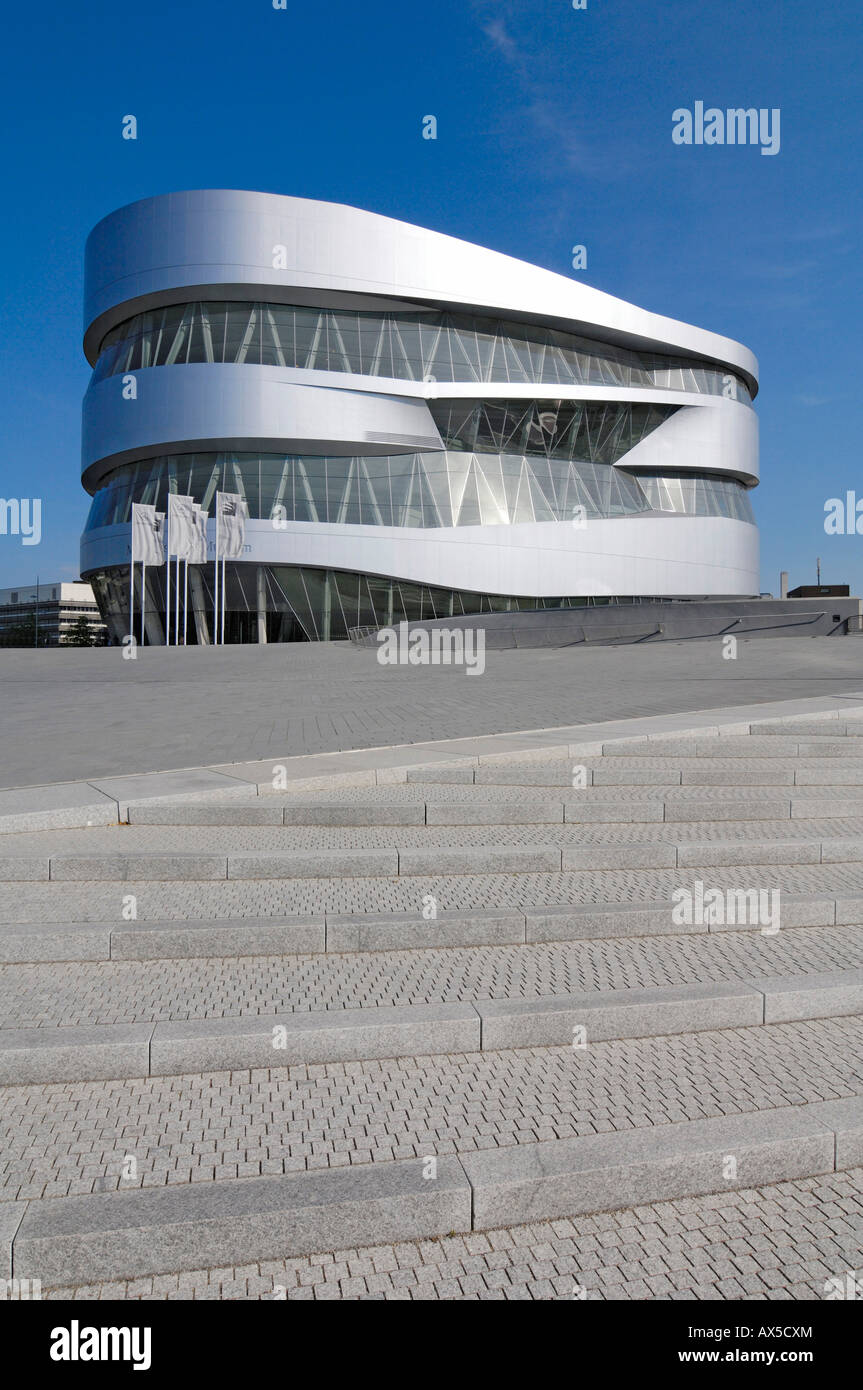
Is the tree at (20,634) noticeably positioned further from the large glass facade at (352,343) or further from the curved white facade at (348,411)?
the large glass facade at (352,343)

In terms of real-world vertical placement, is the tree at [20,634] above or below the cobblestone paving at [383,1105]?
above

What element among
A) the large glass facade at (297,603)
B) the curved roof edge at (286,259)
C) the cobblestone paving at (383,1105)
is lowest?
the cobblestone paving at (383,1105)

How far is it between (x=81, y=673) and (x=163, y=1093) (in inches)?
720

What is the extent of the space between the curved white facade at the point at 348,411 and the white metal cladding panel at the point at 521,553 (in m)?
0.10

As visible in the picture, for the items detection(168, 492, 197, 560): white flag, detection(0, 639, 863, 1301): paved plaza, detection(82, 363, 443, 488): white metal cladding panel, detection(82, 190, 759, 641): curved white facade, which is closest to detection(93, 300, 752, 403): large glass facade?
detection(82, 190, 759, 641): curved white facade

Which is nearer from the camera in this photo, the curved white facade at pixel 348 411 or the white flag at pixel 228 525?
the white flag at pixel 228 525

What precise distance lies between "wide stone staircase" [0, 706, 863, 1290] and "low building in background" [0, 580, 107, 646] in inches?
3307

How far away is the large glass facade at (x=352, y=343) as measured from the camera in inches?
1618

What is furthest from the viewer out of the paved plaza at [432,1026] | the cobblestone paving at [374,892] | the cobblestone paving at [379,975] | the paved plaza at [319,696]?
the paved plaza at [319,696]

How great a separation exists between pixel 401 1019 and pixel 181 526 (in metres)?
33.7

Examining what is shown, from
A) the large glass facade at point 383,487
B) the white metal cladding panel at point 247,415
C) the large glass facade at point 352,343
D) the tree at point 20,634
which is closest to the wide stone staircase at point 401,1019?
the large glass facade at point 383,487

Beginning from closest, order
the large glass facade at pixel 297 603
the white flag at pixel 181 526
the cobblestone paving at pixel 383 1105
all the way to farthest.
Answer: the cobblestone paving at pixel 383 1105 < the white flag at pixel 181 526 < the large glass facade at pixel 297 603

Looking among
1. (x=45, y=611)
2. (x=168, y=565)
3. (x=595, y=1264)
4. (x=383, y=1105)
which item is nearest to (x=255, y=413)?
(x=168, y=565)

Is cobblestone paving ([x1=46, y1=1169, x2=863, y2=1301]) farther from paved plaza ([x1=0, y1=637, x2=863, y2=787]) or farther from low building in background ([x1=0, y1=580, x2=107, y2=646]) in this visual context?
low building in background ([x1=0, y1=580, x2=107, y2=646])
